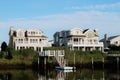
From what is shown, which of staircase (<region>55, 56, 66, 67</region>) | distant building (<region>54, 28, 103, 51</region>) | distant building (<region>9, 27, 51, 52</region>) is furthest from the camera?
distant building (<region>54, 28, 103, 51</region>)

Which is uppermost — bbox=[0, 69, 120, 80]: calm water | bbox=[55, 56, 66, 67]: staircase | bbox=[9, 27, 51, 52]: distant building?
bbox=[9, 27, 51, 52]: distant building

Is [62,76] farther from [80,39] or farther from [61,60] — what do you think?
[80,39]

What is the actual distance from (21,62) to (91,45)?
20552 millimetres

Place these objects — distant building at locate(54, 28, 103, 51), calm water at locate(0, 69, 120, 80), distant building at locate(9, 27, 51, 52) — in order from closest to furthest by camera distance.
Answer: calm water at locate(0, 69, 120, 80) < distant building at locate(9, 27, 51, 52) < distant building at locate(54, 28, 103, 51)

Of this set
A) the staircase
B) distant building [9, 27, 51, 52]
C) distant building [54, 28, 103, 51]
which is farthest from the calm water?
distant building [54, 28, 103, 51]

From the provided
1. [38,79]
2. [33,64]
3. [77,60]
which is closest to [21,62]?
Answer: [33,64]

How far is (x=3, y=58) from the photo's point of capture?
73438 millimetres

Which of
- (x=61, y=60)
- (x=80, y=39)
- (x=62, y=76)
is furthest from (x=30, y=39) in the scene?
(x=62, y=76)

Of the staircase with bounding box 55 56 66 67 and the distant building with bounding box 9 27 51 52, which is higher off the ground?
the distant building with bounding box 9 27 51 52

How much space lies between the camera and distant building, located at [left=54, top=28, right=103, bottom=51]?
85.0 m

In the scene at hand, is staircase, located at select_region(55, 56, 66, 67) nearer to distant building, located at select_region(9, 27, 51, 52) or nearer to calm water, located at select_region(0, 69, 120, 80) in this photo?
calm water, located at select_region(0, 69, 120, 80)

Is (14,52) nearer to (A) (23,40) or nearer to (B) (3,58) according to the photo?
(B) (3,58)

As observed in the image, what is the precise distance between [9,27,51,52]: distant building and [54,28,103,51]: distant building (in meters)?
5.92

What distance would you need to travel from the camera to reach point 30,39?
87.1 metres
